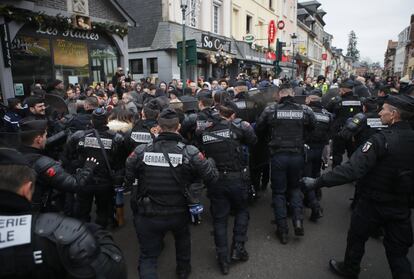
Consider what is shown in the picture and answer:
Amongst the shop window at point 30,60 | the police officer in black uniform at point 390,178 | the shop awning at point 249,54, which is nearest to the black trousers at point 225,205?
the police officer in black uniform at point 390,178

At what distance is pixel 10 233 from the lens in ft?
4.61

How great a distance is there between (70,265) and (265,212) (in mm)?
4160

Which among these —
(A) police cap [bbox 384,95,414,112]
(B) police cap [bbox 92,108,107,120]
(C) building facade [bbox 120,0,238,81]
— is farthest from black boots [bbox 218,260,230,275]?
(C) building facade [bbox 120,0,238,81]

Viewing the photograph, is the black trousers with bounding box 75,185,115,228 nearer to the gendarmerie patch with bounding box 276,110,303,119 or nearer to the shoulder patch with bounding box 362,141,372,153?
the gendarmerie patch with bounding box 276,110,303,119

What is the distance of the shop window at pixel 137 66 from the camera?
16.9 metres

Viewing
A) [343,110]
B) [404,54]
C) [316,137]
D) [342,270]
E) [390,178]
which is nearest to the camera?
[390,178]

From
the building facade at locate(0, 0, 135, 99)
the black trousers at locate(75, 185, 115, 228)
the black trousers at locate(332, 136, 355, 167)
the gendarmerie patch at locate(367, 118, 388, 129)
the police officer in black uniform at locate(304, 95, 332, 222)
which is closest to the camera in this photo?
the black trousers at locate(75, 185, 115, 228)

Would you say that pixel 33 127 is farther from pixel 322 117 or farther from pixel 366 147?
pixel 322 117

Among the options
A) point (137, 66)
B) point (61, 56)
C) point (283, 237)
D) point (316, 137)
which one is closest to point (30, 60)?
point (61, 56)

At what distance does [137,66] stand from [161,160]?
15.4 m

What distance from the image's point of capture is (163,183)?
2.84 m

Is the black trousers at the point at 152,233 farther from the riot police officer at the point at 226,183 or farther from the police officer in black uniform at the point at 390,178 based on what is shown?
the police officer in black uniform at the point at 390,178

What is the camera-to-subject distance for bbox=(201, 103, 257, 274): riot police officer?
11.7 feet

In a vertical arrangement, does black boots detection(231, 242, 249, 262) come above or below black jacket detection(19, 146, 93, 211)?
below
